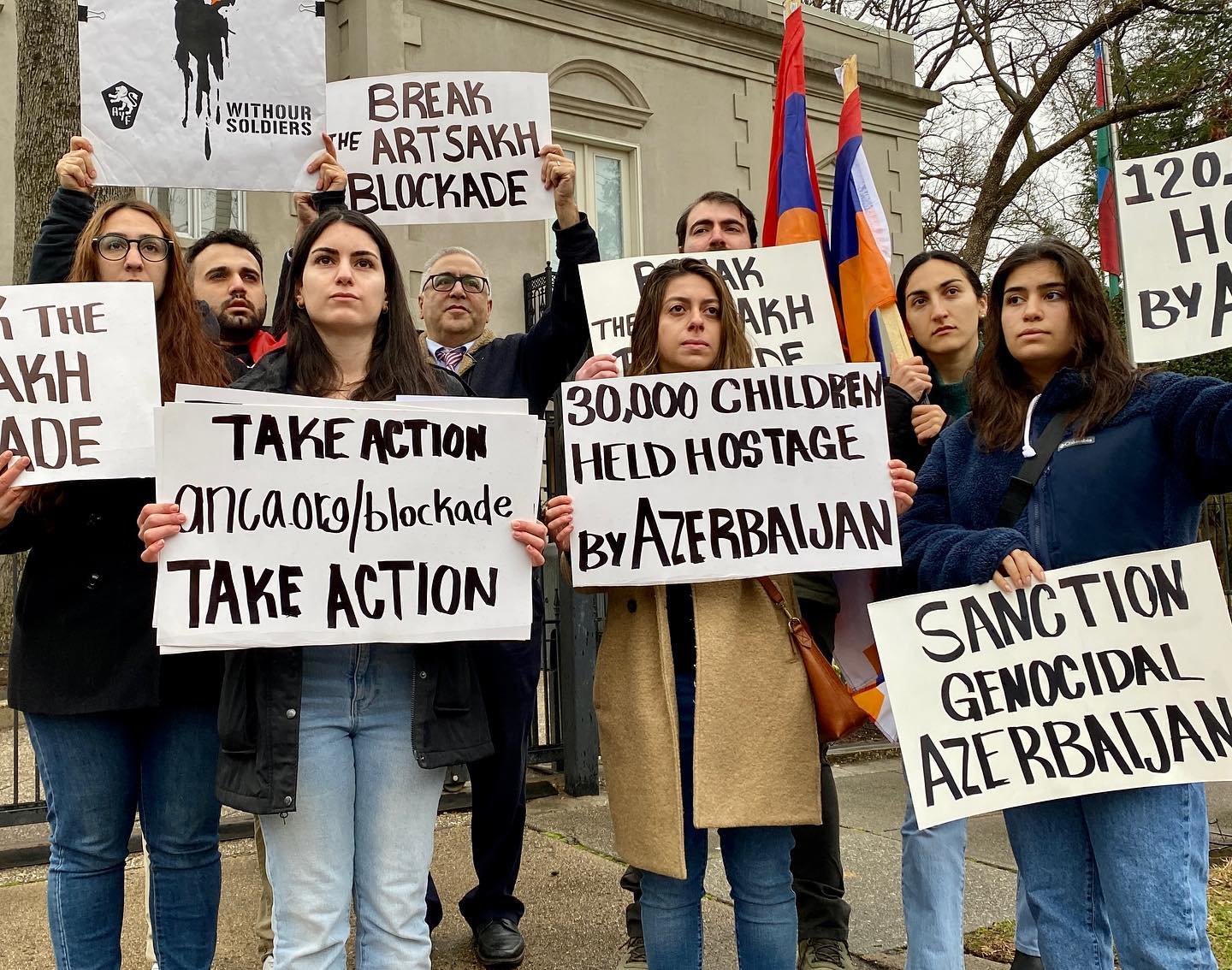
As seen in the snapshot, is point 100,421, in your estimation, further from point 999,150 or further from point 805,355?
point 999,150

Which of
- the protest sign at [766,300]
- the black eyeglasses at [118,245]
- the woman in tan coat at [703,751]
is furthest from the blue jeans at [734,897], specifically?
the black eyeglasses at [118,245]

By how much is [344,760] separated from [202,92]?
240 centimetres

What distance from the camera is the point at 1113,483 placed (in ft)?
8.15

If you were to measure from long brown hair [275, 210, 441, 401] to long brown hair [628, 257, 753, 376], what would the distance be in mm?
577

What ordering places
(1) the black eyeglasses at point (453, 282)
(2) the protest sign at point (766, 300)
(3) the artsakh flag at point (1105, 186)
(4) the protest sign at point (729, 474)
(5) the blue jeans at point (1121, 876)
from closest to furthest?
(5) the blue jeans at point (1121, 876) → (4) the protest sign at point (729, 474) → (2) the protest sign at point (766, 300) → (1) the black eyeglasses at point (453, 282) → (3) the artsakh flag at point (1105, 186)

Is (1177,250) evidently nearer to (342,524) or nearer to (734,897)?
(734,897)

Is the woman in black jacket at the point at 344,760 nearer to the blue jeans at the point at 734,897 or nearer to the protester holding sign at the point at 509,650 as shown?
the blue jeans at the point at 734,897

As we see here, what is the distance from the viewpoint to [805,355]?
3.41m

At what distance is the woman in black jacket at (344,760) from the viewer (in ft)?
7.64

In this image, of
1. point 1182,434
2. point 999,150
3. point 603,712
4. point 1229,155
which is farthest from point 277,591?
point 999,150

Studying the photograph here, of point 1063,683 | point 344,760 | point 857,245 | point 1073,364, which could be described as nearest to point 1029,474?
point 1073,364

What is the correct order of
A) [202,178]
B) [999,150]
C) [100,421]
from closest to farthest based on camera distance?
[100,421]
[202,178]
[999,150]

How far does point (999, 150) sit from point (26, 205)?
12.2 meters

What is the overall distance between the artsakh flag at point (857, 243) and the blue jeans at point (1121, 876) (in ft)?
5.00
